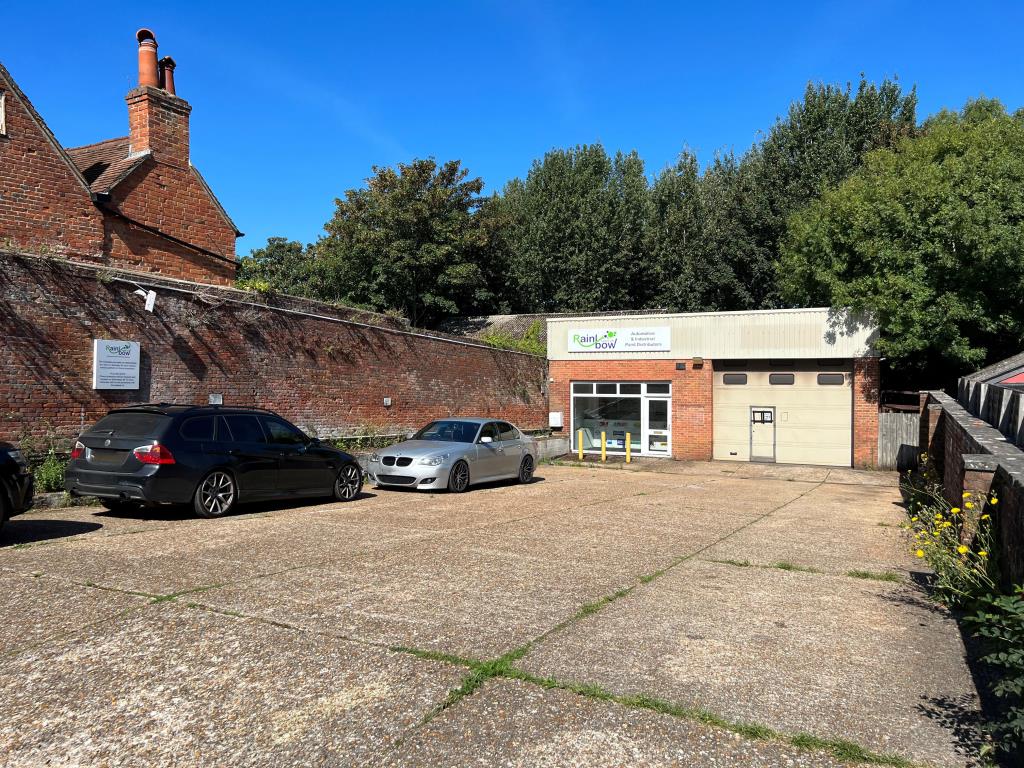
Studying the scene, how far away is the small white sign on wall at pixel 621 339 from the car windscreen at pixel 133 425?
17.4 meters

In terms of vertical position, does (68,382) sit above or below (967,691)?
above

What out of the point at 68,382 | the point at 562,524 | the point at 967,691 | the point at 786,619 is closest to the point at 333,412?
the point at 68,382

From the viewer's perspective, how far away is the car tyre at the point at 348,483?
1212 centimetres

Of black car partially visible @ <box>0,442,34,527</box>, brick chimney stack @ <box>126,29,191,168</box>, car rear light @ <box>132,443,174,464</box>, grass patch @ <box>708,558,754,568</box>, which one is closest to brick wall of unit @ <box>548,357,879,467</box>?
brick chimney stack @ <box>126,29,191,168</box>

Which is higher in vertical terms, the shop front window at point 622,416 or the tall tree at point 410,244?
the tall tree at point 410,244

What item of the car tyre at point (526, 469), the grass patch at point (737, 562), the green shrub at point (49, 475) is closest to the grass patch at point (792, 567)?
the grass patch at point (737, 562)

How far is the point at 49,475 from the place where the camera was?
10.6 meters

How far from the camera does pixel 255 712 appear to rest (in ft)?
12.0

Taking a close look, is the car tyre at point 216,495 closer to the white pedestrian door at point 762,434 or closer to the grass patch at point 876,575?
the grass patch at point 876,575

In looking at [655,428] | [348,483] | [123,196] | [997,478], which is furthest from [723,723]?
[655,428]

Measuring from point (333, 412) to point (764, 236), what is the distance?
80.1ft

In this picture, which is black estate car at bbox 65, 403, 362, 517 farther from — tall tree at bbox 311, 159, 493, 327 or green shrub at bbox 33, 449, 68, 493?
tall tree at bbox 311, 159, 493, 327

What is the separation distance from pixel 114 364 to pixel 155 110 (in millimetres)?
7843

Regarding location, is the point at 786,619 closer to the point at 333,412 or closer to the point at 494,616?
the point at 494,616
